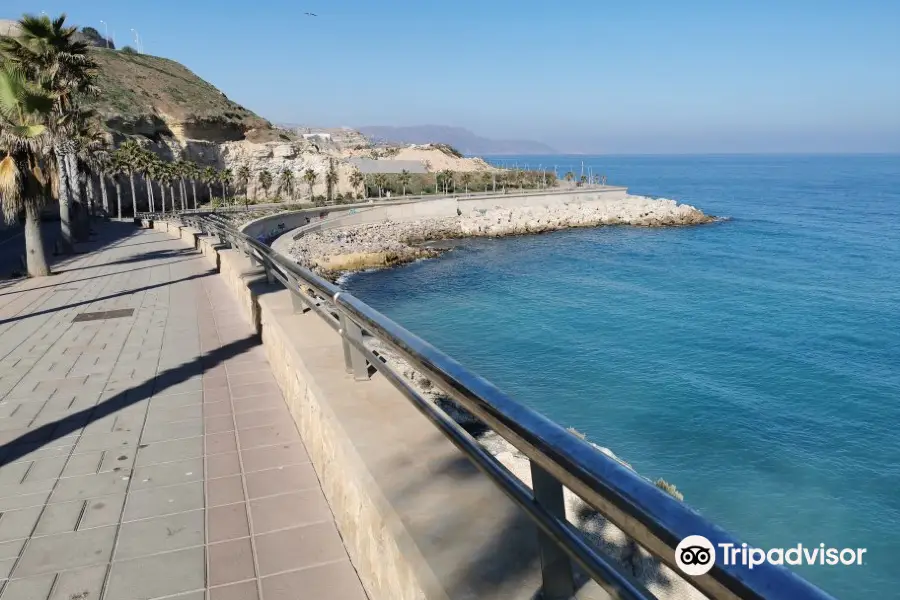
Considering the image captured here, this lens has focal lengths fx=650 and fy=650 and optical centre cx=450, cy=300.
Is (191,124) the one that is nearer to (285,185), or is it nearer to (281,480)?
(285,185)

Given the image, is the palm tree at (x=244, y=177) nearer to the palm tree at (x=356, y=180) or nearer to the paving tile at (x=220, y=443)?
the palm tree at (x=356, y=180)

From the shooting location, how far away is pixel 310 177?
3189 inches

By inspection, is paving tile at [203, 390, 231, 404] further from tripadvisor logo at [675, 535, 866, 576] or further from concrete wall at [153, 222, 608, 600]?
tripadvisor logo at [675, 535, 866, 576]

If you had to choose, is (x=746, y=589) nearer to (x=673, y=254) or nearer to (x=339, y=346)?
(x=339, y=346)

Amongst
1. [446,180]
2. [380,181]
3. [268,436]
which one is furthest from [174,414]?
[446,180]

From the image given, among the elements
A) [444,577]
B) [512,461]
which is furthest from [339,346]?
[512,461]

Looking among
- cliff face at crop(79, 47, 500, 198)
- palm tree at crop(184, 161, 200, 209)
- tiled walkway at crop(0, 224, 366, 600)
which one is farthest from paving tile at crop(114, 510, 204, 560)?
cliff face at crop(79, 47, 500, 198)

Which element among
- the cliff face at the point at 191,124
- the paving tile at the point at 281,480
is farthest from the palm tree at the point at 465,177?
the paving tile at the point at 281,480

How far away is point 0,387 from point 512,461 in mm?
7196

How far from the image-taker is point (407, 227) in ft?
211

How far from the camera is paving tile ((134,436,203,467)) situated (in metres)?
4.57

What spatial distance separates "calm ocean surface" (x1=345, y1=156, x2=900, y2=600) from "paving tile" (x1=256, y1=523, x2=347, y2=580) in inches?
380

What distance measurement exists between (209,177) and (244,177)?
8355mm

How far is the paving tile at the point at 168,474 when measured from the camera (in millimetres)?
4207
